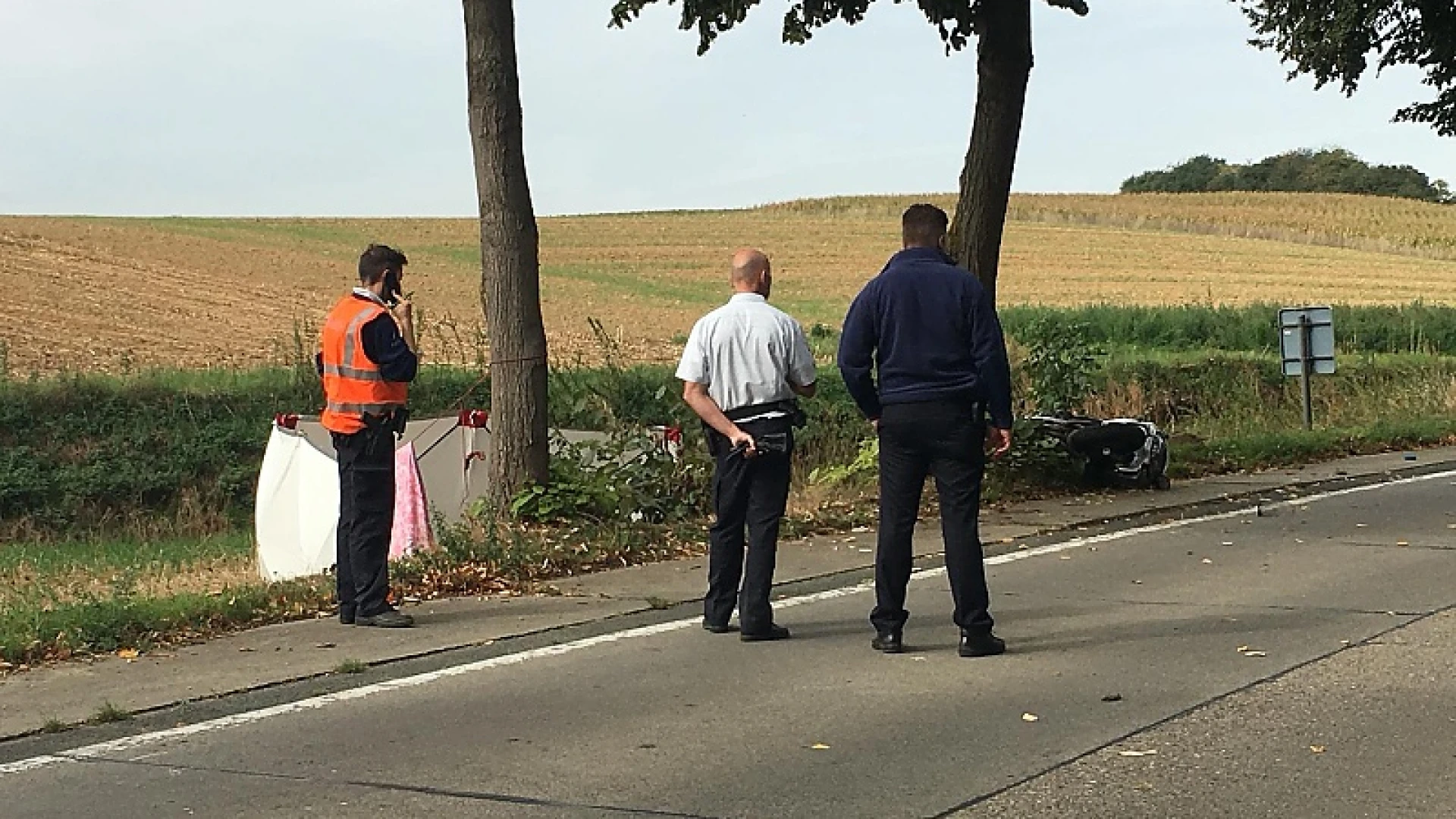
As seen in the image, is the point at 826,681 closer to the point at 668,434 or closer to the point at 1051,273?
the point at 668,434

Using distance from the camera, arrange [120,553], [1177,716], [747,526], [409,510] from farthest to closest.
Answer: [120,553]
[409,510]
[747,526]
[1177,716]

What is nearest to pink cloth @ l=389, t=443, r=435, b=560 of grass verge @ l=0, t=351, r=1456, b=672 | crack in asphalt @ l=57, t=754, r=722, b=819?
grass verge @ l=0, t=351, r=1456, b=672

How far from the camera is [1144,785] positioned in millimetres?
6301

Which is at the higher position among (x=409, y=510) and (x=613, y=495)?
(x=409, y=510)

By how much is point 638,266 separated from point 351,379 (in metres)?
48.9

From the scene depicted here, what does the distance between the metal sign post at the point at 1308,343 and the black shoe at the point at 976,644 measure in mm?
15002

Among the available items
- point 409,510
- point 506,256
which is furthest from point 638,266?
point 409,510

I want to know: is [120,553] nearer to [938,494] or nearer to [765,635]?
[765,635]

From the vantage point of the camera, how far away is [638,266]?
2293 inches

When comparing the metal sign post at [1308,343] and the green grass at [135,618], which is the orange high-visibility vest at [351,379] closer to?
the green grass at [135,618]

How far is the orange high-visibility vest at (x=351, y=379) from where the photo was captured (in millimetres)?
9477

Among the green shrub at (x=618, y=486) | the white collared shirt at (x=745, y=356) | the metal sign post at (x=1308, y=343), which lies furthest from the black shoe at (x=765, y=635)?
the metal sign post at (x=1308, y=343)

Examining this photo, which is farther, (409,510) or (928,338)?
(409,510)

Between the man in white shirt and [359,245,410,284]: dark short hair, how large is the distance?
153 cm
